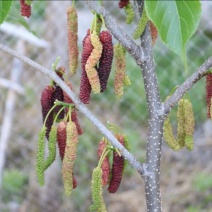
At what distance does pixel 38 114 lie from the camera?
3.06 m

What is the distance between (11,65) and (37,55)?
146 millimetres

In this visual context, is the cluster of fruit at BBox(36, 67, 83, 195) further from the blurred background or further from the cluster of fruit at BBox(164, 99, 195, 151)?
the blurred background

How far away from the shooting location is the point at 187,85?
0.85 meters

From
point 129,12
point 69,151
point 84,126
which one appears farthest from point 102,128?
point 84,126

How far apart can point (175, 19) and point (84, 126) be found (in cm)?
256

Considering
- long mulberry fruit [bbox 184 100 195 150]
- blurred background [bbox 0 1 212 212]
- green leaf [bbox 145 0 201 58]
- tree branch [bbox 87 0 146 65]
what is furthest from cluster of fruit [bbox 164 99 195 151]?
blurred background [bbox 0 1 212 212]

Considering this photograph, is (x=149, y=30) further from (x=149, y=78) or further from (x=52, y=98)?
(x=52, y=98)

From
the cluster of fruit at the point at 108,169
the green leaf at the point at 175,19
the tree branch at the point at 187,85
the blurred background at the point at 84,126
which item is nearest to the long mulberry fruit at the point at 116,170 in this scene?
the cluster of fruit at the point at 108,169

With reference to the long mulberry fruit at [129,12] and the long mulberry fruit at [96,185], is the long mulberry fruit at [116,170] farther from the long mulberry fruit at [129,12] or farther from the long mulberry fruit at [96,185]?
the long mulberry fruit at [129,12]

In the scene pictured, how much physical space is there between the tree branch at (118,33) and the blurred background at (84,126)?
1850mm

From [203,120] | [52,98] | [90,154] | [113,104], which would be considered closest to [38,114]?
[90,154]

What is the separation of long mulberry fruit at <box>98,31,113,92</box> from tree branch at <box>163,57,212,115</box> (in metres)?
0.10

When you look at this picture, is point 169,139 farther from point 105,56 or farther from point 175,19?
point 175,19

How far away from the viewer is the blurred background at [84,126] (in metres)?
2.90
